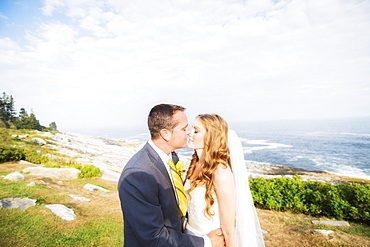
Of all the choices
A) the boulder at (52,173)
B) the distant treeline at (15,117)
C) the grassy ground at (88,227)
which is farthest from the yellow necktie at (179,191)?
the distant treeline at (15,117)

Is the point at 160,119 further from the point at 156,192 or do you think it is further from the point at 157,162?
the point at 156,192

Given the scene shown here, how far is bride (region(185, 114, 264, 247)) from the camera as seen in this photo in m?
2.97

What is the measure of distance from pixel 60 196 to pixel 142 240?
724 centimetres

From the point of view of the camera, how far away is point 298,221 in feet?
24.2

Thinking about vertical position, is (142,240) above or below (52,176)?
above

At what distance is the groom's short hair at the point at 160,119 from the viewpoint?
273cm

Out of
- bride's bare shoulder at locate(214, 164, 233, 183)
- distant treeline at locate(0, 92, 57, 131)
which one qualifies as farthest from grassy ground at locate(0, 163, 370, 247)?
distant treeline at locate(0, 92, 57, 131)

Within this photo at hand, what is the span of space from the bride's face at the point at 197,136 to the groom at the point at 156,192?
0.46 metres

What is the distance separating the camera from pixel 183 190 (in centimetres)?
290

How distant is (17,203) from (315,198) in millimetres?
10501

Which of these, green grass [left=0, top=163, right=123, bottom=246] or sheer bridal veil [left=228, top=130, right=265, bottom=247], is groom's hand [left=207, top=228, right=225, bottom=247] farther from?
green grass [left=0, top=163, right=123, bottom=246]

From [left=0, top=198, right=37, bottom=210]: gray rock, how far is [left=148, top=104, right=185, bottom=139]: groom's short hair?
6056 mm

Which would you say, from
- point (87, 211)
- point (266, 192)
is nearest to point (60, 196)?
point (87, 211)

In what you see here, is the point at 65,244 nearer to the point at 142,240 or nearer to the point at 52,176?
the point at 142,240
